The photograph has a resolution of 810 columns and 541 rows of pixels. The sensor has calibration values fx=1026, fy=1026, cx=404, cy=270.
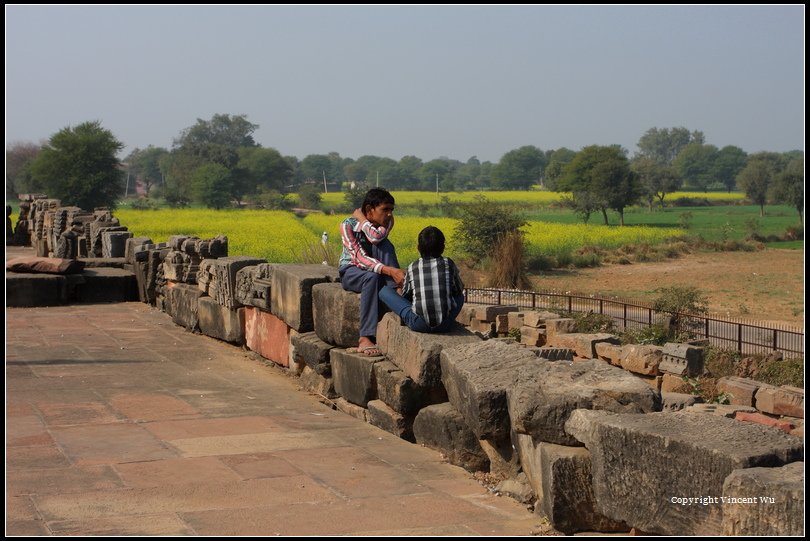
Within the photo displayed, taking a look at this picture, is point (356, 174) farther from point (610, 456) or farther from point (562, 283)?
point (610, 456)

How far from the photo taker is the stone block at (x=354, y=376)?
6.56m

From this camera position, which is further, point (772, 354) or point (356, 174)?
point (356, 174)

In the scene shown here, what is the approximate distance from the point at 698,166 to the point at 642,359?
121130 millimetres

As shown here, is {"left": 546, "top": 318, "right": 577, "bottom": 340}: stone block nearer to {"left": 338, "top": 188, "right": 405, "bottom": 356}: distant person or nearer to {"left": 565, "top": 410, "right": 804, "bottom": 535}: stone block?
{"left": 338, "top": 188, "right": 405, "bottom": 356}: distant person

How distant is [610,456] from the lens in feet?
13.2


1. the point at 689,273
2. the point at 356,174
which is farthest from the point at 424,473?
the point at 356,174

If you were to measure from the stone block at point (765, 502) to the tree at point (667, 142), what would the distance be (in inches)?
6402

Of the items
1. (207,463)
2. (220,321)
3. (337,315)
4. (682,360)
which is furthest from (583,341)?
(207,463)

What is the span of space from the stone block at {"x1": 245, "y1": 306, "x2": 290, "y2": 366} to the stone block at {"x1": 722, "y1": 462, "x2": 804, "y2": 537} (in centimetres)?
530

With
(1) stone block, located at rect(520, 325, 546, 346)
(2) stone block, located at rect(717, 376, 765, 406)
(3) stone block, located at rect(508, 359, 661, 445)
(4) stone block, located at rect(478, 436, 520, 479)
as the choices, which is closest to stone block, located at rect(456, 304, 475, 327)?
(1) stone block, located at rect(520, 325, 546, 346)

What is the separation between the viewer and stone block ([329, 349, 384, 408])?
6562 millimetres

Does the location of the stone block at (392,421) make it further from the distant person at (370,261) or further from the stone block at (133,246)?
the stone block at (133,246)

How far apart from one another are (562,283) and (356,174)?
116 metres

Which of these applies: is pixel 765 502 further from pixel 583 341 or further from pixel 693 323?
pixel 693 323
